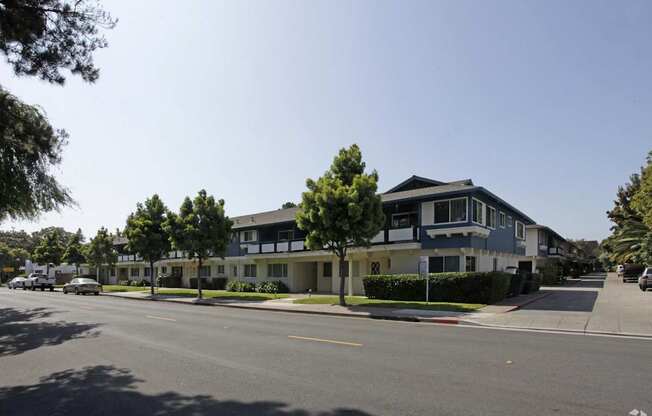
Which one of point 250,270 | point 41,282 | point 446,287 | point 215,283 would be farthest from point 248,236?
point 41,282

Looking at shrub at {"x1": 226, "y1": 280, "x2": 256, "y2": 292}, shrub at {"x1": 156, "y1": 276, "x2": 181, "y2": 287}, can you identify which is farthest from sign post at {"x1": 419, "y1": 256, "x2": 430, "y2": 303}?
shrub at {"x1": 156, "y1": 276, "x2": 181, "y2": 287}

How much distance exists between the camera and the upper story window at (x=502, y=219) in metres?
31.6

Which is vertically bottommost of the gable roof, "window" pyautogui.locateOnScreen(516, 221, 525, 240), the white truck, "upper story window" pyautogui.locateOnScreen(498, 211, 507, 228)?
the white truck

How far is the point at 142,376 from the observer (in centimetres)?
779

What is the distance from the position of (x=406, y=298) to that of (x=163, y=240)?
22.8m

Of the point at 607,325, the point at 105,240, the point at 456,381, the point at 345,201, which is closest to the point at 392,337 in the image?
the point at 456,381

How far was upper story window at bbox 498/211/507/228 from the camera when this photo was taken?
31.6 metres

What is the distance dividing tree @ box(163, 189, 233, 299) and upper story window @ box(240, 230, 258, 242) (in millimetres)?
8884

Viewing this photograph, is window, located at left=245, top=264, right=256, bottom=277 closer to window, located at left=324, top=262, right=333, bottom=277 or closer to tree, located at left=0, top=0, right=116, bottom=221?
window, located at left=324, top=262, right=333, bottom=277

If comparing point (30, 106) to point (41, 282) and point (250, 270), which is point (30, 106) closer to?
point (250, 270)

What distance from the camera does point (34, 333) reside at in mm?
14125

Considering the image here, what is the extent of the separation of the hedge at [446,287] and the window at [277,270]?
1264 centimetres

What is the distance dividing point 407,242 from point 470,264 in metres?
3.87

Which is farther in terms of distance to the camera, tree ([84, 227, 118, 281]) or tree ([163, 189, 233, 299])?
tree ([84, 227, 118, 281])
